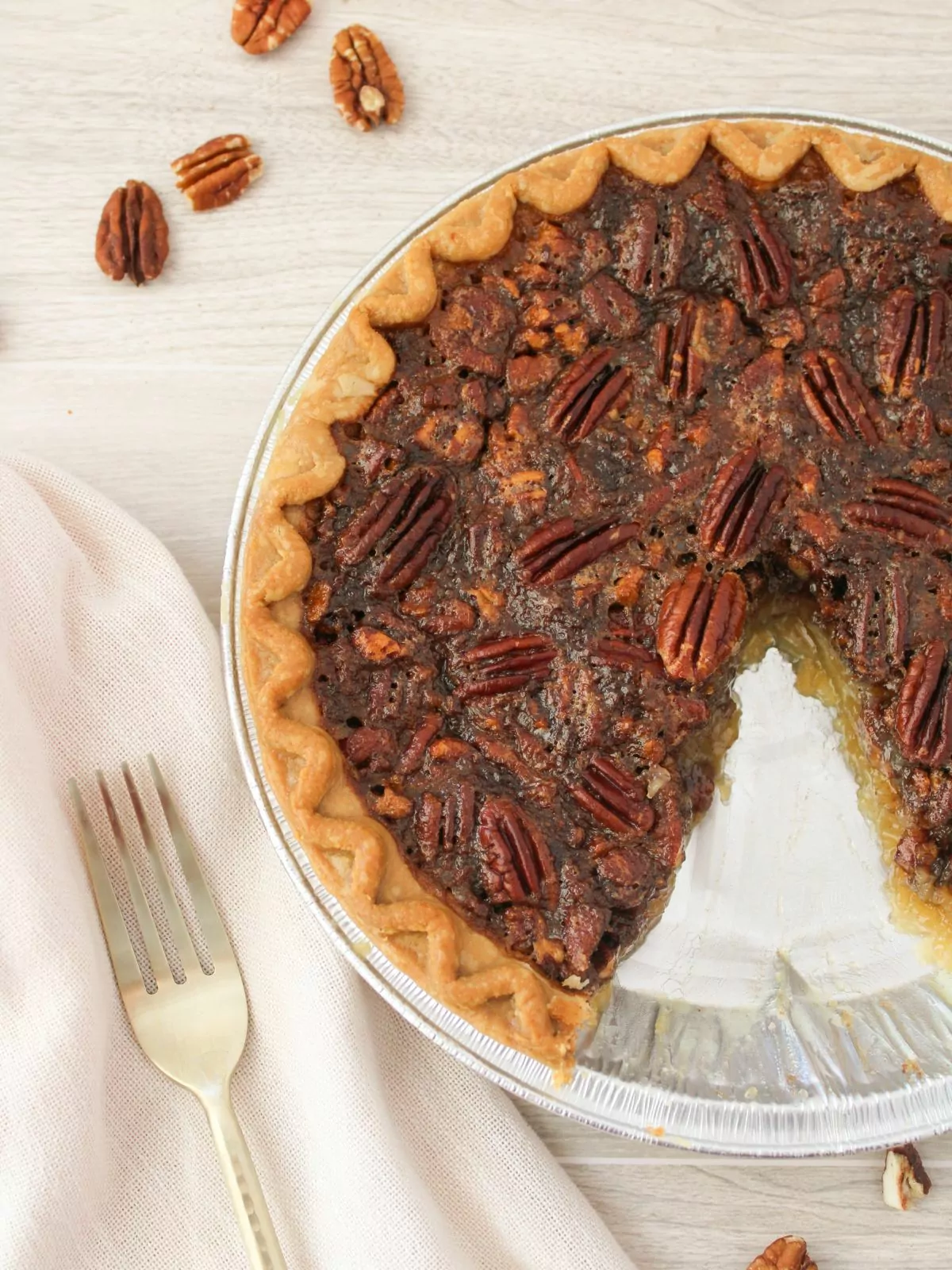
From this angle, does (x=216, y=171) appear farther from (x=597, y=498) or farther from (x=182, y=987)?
(x=182, y=987)

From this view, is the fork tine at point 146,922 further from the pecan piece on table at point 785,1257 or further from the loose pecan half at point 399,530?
the pecan piece on table at point 785,1257

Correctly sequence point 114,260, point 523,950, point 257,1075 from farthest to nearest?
point 114,260, point 257,1075, point 523,950

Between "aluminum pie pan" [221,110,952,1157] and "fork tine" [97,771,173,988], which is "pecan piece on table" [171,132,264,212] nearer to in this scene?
"aluminum pie pan" [221,110,952,1157]

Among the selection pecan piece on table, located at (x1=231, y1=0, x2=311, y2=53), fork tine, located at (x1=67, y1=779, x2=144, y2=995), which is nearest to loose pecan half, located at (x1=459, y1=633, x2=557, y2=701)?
fork tine, located at (x1=67, y1=779, x2=144, y2=995)

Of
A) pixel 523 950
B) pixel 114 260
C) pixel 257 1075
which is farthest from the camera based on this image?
pixel 114 260

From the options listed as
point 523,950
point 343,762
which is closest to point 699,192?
point 343,762

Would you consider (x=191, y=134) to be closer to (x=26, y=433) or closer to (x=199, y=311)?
(x=199, y=311)

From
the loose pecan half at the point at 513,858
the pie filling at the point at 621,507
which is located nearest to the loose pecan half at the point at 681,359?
the pie filling at the point at 621,507

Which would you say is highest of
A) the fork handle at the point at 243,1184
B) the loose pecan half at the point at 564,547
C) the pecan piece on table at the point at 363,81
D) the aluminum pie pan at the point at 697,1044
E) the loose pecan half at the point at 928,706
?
the pecan piece on table at the point at 363,81
